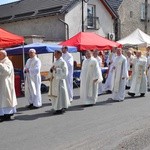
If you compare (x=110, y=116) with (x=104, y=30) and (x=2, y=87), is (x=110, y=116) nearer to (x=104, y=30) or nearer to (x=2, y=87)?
(x=2, y=87)

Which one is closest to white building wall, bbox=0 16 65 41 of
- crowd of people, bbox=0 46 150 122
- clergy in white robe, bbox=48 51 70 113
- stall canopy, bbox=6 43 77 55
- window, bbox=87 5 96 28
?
window, bbox=87 5 96 28

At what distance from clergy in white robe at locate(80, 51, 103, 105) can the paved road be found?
0.30m

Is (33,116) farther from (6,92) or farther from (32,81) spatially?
(32,81)

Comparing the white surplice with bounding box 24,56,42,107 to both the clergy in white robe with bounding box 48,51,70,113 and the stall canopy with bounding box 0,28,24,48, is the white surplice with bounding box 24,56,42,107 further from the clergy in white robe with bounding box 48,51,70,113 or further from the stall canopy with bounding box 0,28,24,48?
the stall canopy with bounding box 0,28,24,48

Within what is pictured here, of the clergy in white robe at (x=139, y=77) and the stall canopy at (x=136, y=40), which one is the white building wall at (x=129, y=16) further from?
the clergy in white robe at (x=139, y=77)

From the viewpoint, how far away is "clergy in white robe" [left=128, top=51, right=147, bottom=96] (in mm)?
14797

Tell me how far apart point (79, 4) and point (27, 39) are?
8.85 metres

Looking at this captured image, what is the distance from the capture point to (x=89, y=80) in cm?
1252

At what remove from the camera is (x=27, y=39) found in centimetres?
2141

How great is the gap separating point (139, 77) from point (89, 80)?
3.15 metres

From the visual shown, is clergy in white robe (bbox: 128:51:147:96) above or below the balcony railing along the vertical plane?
below

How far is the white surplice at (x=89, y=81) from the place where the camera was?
1239 centimetres

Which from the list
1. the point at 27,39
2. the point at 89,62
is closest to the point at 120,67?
the point at 89,62

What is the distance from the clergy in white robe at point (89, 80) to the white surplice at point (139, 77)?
279 cm
